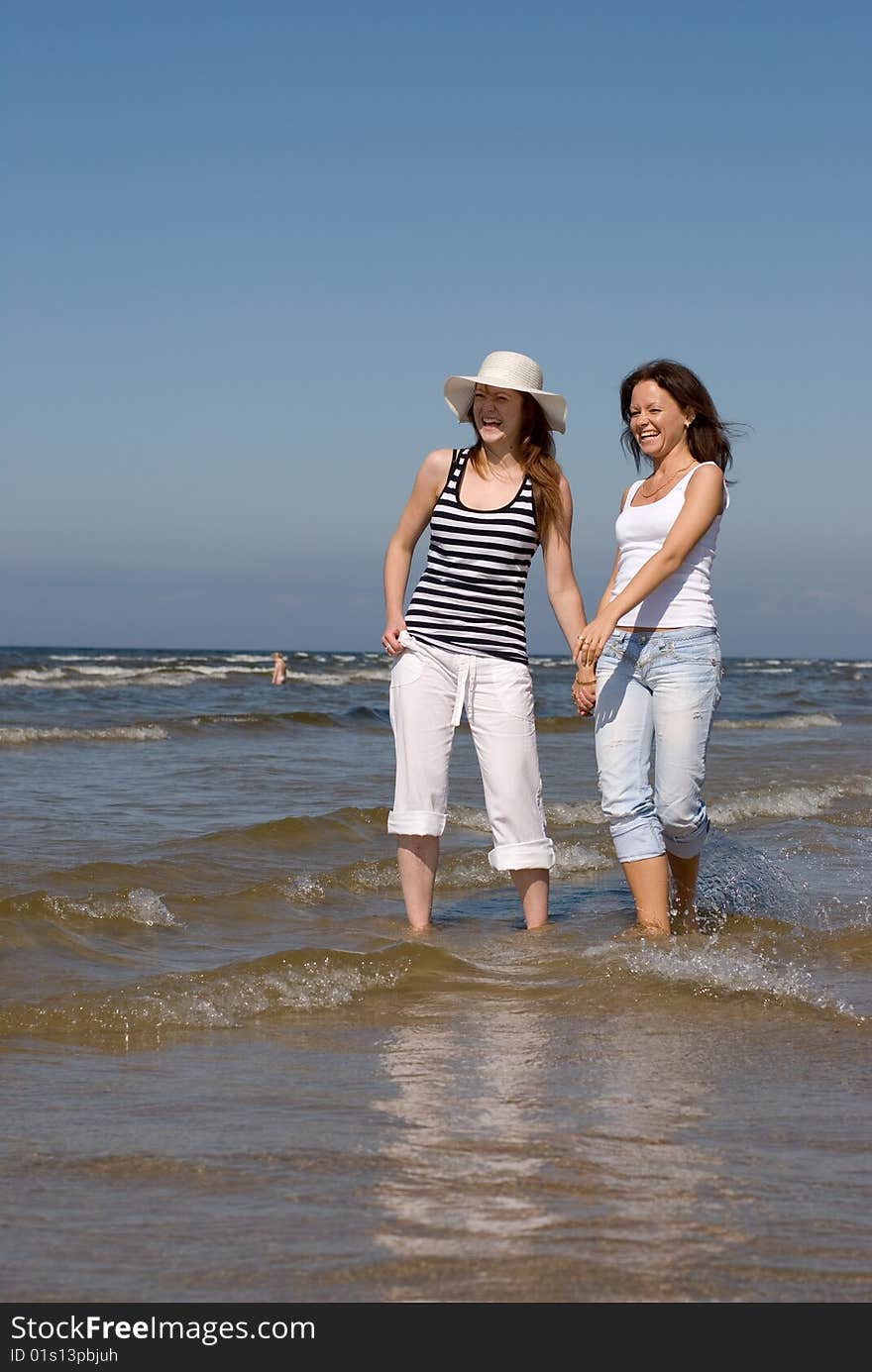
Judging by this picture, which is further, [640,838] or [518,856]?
[518,856]

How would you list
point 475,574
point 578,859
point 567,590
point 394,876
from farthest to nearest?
1. point 578,859
2. point 394,876
3. point 567,590
4. point 475,574

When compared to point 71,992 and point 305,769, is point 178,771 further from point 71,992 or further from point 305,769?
point 71,992

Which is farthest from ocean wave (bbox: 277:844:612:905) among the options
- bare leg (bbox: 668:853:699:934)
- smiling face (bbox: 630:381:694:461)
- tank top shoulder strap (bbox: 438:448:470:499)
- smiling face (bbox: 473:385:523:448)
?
smiling face (bbox: 630:381:694:461)

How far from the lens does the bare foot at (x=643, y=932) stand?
4.87 metres

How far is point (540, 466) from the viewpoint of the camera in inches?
195

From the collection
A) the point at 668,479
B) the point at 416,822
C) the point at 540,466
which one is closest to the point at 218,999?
the point at 416,822

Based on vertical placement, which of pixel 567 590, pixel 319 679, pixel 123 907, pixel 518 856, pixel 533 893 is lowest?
pixel 319 679

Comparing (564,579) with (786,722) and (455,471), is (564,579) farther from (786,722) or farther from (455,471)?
(786,722)

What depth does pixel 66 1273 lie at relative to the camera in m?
2.14

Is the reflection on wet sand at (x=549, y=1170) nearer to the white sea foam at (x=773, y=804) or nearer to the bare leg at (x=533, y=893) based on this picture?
the bare leg at (x=533, y=893)

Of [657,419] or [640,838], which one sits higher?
A: [657,419]

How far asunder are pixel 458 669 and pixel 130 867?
222 centimetres

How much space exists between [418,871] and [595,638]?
1.16 m
